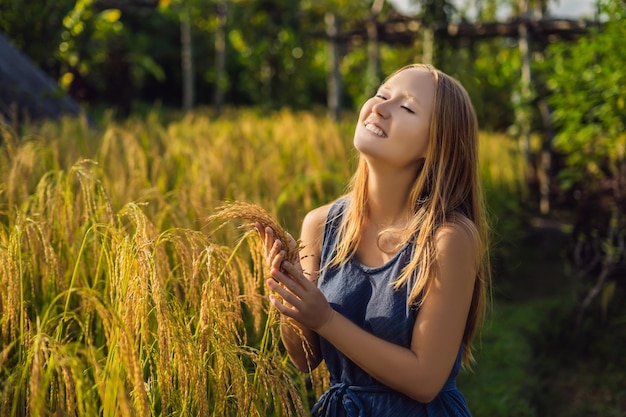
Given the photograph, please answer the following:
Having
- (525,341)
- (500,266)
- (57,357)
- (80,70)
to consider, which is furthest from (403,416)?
(80,70)

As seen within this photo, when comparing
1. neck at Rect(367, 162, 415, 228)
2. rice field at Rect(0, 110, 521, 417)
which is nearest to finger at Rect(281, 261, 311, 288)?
rice field at Rect(0, 110, 521, 417)

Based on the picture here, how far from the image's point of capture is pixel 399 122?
5.33 ft

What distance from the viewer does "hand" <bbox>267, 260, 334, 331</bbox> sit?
1.45 metres

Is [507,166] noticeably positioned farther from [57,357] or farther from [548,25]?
[57,357]

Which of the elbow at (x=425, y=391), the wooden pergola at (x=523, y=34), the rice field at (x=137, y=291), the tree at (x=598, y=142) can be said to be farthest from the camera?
the wooden pergola at (x=523, y=34)

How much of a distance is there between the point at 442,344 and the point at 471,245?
214 mm

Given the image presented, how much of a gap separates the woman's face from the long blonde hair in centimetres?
2

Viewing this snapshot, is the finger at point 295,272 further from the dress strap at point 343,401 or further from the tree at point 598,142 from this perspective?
the tree at point 598,142

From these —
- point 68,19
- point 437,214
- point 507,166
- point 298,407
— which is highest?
point 68,19

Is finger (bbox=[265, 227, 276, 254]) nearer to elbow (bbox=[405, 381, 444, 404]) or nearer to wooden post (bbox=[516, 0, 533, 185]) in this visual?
elbow (bbox=[405, 381, 444, 404])

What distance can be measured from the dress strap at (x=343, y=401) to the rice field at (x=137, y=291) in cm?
7

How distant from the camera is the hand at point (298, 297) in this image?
145cm

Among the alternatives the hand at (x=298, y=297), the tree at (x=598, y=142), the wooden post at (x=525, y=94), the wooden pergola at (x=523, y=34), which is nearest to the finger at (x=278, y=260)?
the hand at (x=298, y=297)

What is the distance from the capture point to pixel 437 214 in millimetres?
1644
